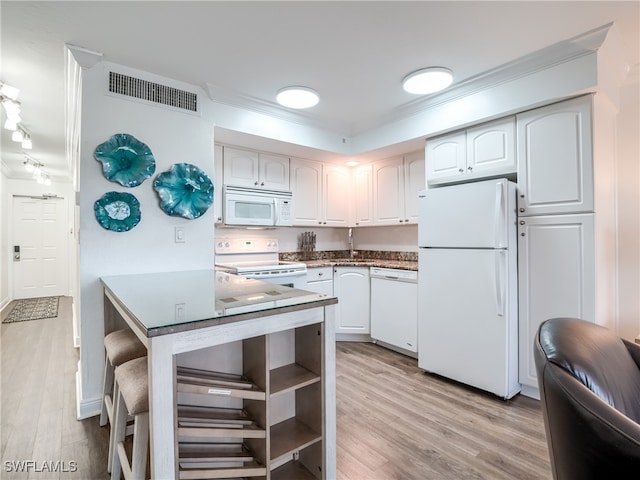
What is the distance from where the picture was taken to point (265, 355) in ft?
4.24

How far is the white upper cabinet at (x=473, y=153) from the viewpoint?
8.16 ft

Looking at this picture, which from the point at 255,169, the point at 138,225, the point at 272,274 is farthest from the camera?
→ the point at 255,169

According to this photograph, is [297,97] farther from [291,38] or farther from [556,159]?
[556,159]

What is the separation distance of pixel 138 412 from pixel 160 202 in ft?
5.57

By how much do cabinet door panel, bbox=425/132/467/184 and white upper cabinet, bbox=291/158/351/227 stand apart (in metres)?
1.37

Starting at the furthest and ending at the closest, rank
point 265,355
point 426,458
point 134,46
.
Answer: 1. point 134,46
2. point 426,458
3. point 265,355

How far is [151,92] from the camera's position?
2.44 metres

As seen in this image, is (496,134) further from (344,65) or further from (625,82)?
(344,65)

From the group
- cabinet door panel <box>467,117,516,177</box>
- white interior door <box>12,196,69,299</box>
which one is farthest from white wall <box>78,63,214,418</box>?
white interior door <box>12,196,69,299</box>

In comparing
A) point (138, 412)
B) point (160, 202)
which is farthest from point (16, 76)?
point (138, 412)

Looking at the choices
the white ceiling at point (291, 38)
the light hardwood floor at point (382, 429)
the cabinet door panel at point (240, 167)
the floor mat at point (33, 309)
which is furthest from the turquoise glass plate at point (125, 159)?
the floor mat at point (33, 309)

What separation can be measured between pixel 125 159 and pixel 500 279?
9.28 feet
